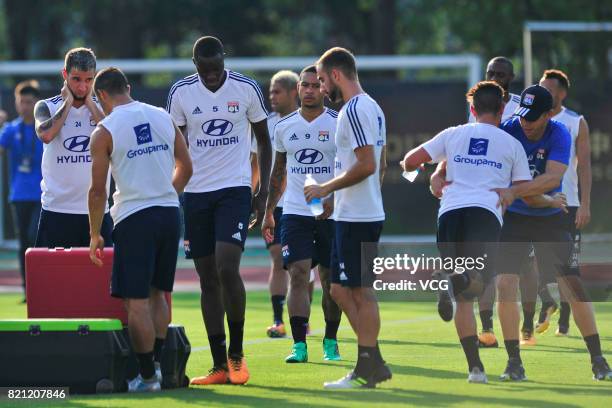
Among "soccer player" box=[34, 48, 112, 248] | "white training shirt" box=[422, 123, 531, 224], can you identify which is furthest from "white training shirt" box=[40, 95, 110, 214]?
"white training shirt" box=[422, 123, 531, 224]

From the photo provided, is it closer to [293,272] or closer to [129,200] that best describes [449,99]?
[293,272]

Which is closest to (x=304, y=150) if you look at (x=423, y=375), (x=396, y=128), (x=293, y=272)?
(x=293, y=272)

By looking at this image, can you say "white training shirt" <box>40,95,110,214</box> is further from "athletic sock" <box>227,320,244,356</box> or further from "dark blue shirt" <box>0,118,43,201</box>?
"dark blue shirt" <box>0,118,43,201</box>

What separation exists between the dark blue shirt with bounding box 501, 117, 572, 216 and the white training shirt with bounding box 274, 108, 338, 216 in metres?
1.76

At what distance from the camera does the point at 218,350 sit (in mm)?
10125

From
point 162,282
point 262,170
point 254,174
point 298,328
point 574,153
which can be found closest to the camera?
point 162,282

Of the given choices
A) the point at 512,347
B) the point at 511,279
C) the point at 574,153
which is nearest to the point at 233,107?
the point at 511,279

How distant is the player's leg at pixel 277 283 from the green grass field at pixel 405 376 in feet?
0.72

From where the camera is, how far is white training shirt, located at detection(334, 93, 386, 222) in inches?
366

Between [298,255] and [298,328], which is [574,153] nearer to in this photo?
[298,255]

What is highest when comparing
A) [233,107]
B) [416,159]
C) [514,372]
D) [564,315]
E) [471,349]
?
[233,107]

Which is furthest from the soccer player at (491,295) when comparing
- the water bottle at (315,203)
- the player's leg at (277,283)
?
the water bottle at (315,203)

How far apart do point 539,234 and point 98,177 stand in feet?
10.9

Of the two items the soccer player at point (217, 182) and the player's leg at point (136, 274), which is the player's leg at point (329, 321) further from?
the player's leg at point (136, 274)
